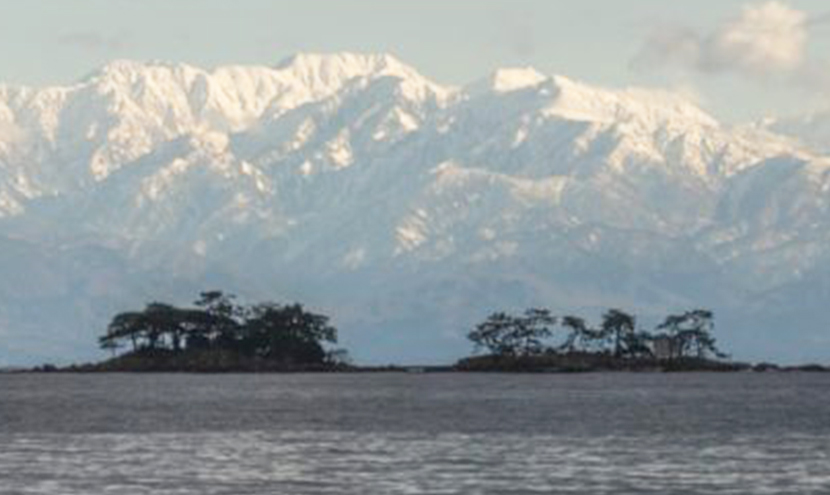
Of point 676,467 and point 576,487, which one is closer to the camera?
point 576,487

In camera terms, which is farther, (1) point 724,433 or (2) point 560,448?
(1) point 724,433

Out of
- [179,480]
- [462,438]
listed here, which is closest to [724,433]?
[462,438]

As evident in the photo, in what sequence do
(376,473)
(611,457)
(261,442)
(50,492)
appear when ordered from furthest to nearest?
(261,442), (611,457), (376,473), (50,492)

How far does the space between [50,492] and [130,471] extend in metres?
12.5

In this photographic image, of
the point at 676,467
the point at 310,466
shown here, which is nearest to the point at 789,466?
the point at 676,467

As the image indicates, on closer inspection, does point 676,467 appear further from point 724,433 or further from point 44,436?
point 44,436

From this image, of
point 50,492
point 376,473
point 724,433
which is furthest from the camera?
point 724,433

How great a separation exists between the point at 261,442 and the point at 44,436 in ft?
62.6

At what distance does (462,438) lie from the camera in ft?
536

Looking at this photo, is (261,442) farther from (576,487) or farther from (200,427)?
(576,487)

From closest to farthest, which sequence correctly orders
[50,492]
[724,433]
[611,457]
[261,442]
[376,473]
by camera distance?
[50,492] → [376,473] → [611,457] → [261,442] → [724,433]

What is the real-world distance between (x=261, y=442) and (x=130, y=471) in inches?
1090

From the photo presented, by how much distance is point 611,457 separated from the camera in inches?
5650

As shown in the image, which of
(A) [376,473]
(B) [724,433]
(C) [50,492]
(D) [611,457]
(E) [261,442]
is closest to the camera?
(C) [50,492]
